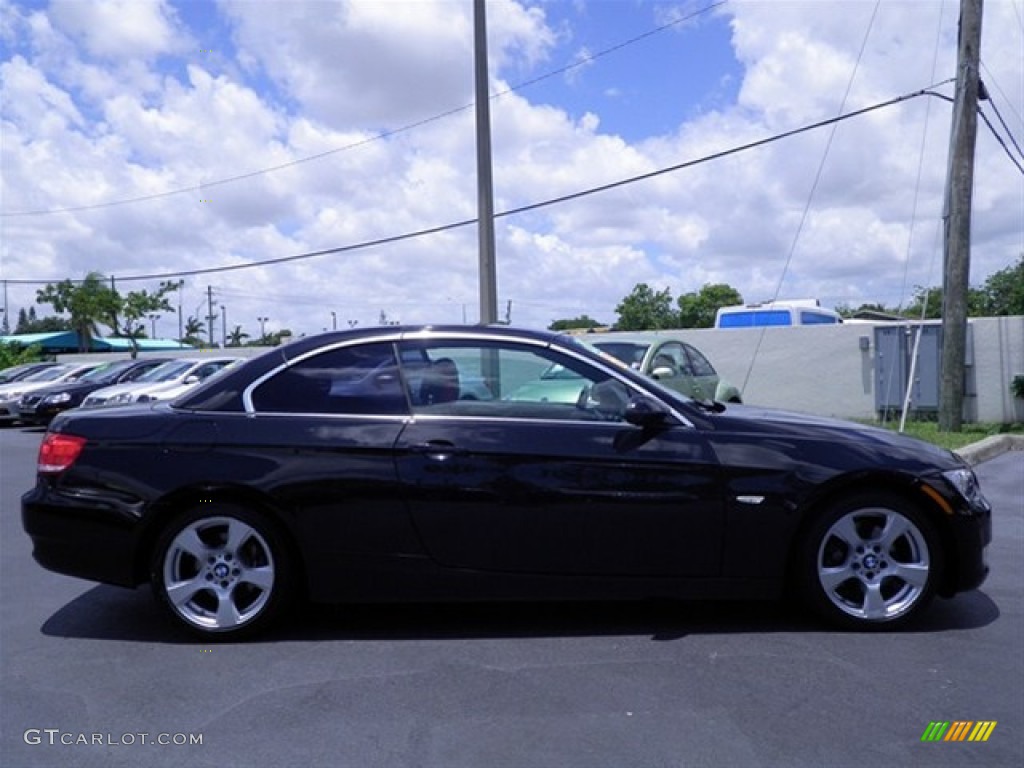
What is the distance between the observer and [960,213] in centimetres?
1371

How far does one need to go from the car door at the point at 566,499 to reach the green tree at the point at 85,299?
4194 cm

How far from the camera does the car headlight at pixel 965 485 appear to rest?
4.73m

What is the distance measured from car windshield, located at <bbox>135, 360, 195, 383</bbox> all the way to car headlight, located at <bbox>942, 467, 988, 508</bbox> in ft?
55.5

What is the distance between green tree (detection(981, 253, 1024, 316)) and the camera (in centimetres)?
4447

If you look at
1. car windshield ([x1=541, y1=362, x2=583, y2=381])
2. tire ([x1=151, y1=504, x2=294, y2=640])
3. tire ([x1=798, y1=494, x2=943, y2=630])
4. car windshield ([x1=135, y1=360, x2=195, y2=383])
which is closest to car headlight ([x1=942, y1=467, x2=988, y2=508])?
tire ([x1=798, y1=494, x2=943, y2=630])

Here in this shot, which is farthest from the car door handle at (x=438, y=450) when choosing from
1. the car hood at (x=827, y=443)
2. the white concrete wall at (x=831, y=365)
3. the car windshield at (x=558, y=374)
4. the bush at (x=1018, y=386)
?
the bush at (x=1018, y=386)

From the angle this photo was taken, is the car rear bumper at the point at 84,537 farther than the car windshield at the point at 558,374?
No

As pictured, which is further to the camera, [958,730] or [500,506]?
[500,506]

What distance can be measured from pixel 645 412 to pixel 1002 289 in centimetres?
4888

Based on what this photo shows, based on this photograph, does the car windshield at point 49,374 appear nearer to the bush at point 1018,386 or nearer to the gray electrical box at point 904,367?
the gray electrical box at point 904,367

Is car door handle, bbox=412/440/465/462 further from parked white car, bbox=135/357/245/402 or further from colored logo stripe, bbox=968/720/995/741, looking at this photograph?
parked white car, bbox=135/357/245/402

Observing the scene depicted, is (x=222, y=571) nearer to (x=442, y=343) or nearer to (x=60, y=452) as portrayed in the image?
(x=60, y=452)

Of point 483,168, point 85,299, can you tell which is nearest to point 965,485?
point 483,168

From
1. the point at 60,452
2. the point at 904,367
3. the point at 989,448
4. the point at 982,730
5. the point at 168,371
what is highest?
the point at 168,371
